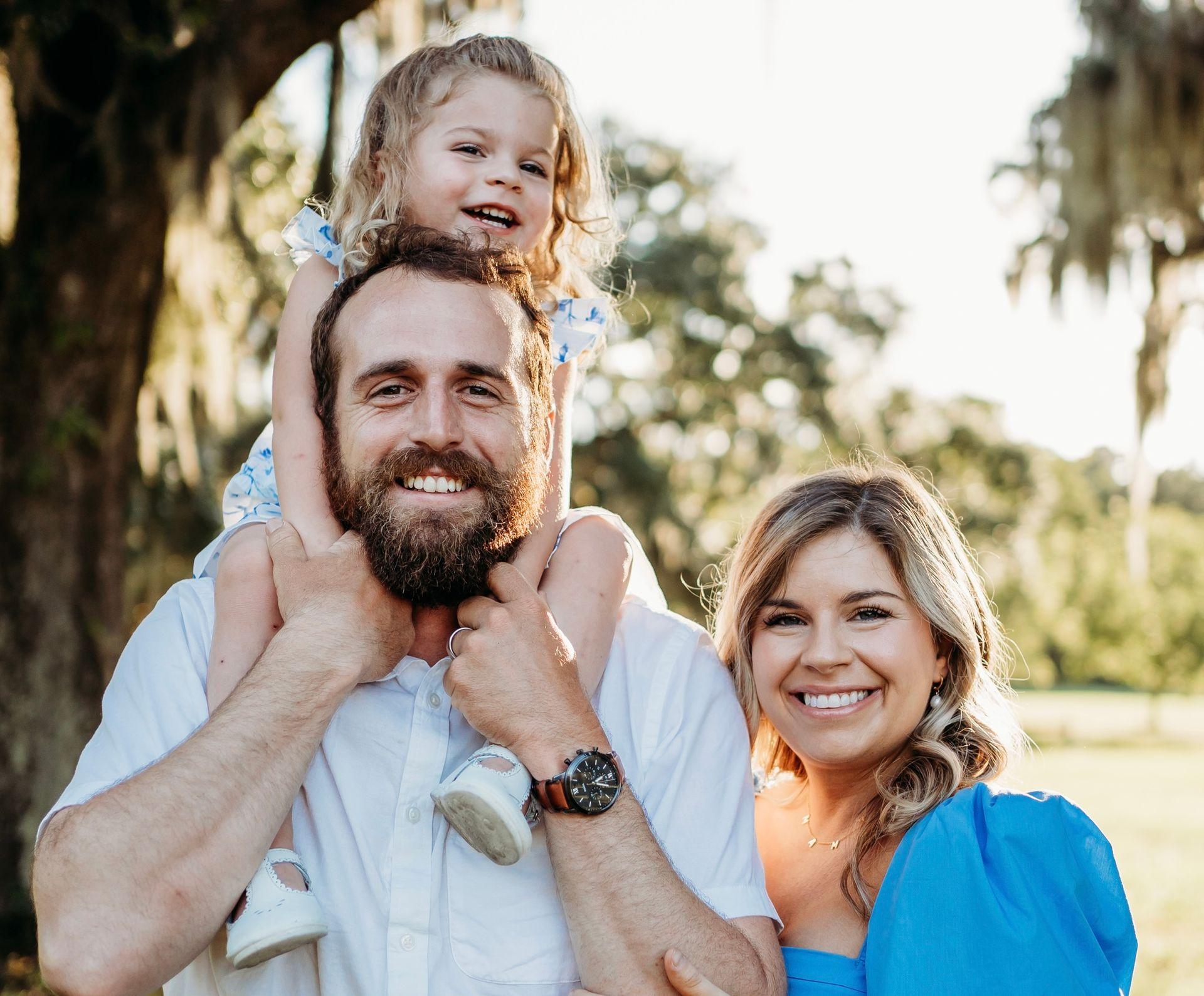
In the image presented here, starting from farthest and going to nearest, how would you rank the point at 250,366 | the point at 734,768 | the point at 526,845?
the point at 250,366 → the point at 734,768 → the point at 526,845

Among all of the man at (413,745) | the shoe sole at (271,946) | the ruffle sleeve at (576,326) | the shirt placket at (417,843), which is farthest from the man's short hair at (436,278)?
the shoe sole at (271,946)

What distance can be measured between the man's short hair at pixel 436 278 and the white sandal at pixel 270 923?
0.92 meters

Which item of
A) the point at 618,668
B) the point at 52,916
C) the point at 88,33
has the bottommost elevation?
the point at 52,916

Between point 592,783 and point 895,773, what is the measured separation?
0.85 meters

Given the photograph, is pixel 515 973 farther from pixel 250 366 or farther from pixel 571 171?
pixel 250 366

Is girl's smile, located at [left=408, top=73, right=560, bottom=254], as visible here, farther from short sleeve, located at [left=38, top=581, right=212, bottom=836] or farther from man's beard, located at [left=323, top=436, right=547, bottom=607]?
short sleeve, located at [left=38, top=581, right=212, bottom=836]

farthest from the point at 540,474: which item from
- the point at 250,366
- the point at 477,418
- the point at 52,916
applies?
the point at 250,366

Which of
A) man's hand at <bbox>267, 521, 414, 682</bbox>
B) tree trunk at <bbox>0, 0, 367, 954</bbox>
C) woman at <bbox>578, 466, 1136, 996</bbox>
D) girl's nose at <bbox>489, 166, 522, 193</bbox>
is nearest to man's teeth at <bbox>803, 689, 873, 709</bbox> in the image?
woman at <bbox>578, 466, 1136, 996</bbox>

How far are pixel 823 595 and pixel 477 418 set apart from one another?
0.88m

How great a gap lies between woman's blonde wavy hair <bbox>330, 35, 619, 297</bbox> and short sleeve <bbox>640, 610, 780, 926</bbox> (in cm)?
120

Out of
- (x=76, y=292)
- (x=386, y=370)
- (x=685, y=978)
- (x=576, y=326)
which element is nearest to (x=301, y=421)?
(x=386, y=370)

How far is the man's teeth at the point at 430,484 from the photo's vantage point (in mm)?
2232

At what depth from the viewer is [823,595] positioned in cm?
257

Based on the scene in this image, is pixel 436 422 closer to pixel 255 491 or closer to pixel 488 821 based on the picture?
pixel 488 821
